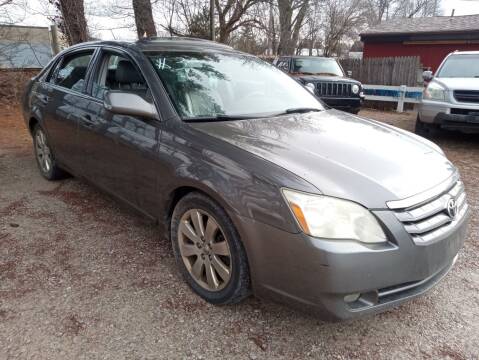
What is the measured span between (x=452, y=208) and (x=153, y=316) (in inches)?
73.9

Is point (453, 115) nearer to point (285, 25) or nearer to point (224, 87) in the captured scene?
point (224, 87)

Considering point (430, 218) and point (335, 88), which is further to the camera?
point (335, 88)

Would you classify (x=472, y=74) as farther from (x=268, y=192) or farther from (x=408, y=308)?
(x=268, y=192)

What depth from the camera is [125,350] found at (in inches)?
83.1

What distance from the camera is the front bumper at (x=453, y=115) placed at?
20.9ft

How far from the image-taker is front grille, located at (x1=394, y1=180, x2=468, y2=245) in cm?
199

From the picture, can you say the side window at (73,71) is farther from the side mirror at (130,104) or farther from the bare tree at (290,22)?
the bare tree at (290,22)

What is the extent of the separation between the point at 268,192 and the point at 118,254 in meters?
1.63

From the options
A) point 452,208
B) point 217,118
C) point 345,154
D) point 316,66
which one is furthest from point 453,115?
point 217,118

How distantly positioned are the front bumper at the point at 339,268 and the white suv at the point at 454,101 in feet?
17.1

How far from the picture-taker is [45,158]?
4711mm

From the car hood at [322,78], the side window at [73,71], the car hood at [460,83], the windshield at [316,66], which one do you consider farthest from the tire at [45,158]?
the windshield at [316,66]

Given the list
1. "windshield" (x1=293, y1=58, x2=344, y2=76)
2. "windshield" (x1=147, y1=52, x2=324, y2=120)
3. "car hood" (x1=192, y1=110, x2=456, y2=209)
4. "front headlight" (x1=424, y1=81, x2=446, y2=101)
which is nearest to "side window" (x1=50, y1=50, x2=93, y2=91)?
"windshield" (x1=147, y1=52, x2=324, y2=120)

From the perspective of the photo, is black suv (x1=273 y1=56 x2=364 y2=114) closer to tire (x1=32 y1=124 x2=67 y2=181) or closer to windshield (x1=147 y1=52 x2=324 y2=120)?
windshield (x1=147 y1=52 x2=324 y2=120)
